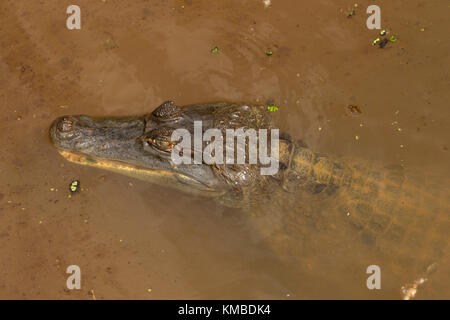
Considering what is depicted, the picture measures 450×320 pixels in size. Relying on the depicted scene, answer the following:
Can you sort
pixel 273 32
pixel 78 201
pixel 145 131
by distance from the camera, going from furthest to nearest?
1. pixel 273 32
2. pixel 78 201
3. pixel 145 131

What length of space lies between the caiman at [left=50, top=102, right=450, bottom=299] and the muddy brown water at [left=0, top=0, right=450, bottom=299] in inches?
4.4

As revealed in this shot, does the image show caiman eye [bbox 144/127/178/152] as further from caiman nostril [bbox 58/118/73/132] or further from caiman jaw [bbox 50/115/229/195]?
caiman nostril [bbox 58/118/73/132]

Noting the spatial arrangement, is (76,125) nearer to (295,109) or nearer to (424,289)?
(295,109)

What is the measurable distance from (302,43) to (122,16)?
8.30 feet

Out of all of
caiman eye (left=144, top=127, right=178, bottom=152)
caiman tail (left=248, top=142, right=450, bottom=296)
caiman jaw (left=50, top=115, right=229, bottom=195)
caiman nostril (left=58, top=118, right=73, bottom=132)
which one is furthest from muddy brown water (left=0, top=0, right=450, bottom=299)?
caiman eye (left=144, top=127, right=178, bottom=152)

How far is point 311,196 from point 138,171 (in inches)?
82.8

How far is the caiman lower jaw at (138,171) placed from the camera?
14.8ft

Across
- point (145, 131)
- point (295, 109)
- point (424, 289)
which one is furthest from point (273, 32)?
point (424, 289)

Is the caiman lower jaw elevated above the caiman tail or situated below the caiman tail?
above

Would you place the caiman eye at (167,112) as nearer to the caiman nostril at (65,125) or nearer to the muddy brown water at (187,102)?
the muddy brown water at (187,102)

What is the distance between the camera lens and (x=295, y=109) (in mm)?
4945

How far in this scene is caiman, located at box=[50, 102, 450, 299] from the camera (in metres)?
4.40

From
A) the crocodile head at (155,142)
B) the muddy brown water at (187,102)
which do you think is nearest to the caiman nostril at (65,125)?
the crocodile head at (155,142)

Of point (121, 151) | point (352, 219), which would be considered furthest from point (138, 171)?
point (352, 219)
